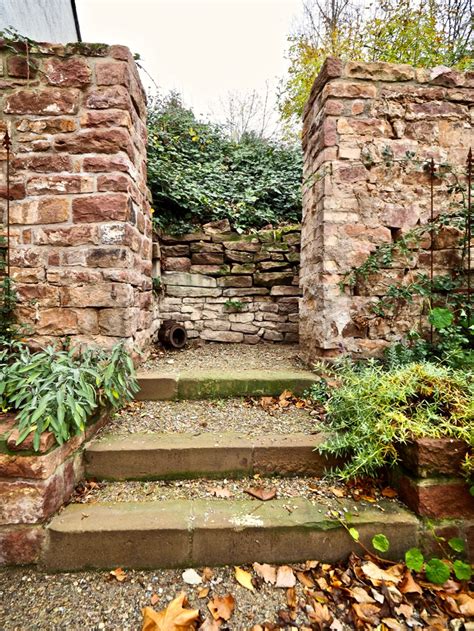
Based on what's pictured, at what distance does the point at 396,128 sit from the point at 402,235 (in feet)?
2.97

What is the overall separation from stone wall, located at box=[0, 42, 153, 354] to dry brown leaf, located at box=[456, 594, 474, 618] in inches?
94.9

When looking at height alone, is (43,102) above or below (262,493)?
above

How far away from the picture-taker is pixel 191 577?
4.89 ft

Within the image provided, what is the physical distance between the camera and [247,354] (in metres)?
3.34

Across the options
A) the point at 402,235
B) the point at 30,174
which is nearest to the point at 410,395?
the point at 402,235

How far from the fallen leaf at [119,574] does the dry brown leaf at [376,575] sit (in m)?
1.17

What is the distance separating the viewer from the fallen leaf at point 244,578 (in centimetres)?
145

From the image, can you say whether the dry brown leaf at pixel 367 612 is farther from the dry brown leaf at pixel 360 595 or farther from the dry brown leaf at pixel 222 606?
the dry brown leaf at pixel 222 606

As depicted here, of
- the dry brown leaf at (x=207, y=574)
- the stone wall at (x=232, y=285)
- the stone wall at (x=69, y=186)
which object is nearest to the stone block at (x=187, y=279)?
the stone wall at (x=232, y=285)

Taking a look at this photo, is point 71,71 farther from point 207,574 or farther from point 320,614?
point 320,614

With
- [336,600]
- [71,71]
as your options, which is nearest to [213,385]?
[336,600]

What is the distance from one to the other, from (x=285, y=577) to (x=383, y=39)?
932 centimetres

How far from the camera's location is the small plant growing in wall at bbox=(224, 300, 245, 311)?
377 cm

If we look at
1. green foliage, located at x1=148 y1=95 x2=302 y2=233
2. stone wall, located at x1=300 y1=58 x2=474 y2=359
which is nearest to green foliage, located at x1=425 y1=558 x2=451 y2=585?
stone wall, located at x1=300 y1=58 x2=474 y2=359
